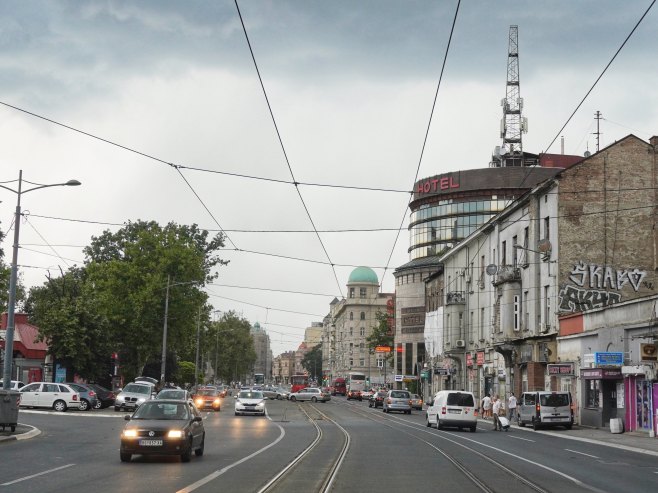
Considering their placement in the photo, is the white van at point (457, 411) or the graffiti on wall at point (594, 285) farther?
the graffiti on wall at point (594, 285)

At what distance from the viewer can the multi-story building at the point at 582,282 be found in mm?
38688

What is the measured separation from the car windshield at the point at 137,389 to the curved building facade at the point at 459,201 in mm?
59361

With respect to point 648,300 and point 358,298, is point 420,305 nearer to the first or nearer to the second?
point 358,298

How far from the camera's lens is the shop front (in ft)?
126

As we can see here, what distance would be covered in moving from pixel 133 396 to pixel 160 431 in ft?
97.9

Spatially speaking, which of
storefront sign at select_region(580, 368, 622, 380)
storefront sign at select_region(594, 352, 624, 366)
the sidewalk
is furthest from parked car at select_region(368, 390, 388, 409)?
storefront sign at select_region(594, 352, 624, 366)

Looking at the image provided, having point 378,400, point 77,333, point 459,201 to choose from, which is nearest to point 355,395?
point 459,201

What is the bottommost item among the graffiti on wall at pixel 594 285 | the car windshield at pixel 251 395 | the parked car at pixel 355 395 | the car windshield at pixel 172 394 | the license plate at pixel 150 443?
the parked car at pixel 355 395

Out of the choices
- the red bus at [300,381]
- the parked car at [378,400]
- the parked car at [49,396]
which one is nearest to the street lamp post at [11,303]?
the parked car at [49,396]

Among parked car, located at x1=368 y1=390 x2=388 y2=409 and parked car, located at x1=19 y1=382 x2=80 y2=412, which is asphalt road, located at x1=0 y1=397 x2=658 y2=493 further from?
parked car, located at x1=368 y1=390 x2=388 y2=409

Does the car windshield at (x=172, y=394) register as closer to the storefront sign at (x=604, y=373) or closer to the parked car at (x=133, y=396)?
the parked car at (x=133, y=396)

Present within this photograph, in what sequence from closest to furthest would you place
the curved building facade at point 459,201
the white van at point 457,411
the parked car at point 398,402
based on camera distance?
the white van at point 457,411 → the parked car at point 398,402 → the curved building facade at point 459,201

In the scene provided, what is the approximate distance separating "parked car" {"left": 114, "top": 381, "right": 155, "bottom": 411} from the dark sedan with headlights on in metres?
27.9

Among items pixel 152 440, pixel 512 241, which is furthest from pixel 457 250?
pixel 152 440
